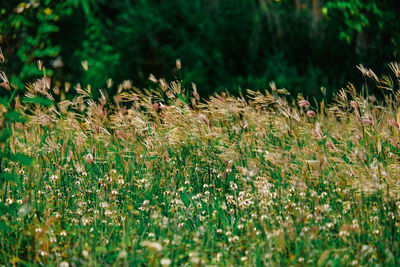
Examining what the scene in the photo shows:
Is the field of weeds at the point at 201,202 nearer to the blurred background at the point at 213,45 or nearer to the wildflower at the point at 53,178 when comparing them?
the wildflower at the point at 53,178

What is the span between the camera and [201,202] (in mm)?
2855

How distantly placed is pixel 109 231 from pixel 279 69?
23.9 ft

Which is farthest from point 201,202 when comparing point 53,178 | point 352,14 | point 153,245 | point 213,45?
point 213,45

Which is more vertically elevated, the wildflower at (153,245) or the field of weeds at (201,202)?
the wildflower at (153,245)

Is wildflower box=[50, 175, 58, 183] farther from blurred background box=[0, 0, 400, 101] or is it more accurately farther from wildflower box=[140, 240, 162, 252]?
blurred background box=[0, 0, 400, 101]

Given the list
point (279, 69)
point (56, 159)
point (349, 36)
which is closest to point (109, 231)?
point (56, 159)

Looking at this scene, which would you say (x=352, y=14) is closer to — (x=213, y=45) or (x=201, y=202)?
(x=213, y=45)

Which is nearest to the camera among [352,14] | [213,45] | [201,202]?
[201,202]

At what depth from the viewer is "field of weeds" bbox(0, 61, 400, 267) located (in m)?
2.24

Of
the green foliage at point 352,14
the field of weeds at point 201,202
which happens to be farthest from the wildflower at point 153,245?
the green foliage at point 352,14

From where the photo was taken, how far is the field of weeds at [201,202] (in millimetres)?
2238

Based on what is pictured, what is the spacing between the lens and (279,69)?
362 inches

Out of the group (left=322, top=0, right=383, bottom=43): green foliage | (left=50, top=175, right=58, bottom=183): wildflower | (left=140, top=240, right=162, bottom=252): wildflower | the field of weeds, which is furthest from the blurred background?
(left=140, top=240, right=162, bottom=252): wildflower

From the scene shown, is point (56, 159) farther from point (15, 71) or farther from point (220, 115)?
point (15, 71)
